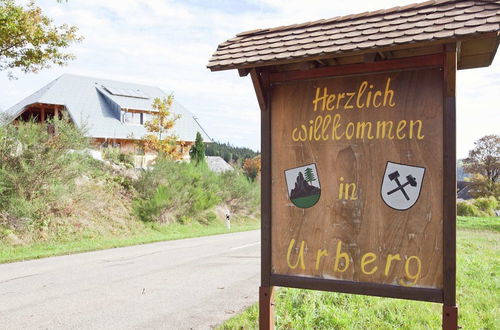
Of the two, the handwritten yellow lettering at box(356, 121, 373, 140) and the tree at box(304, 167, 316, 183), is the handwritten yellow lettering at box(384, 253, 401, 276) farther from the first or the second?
the handwritten yellow lettering at box(356, 121, 373, 140)

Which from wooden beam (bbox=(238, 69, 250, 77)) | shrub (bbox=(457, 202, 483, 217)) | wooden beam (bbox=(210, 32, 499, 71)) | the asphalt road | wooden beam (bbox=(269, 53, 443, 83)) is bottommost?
→ shrub (bbox=(457, 202, 483, 217))

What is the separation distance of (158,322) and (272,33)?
3.88 m

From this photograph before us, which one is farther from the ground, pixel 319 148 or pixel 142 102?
pixel 142 102

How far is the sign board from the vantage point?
392cm

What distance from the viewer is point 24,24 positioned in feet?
46.9

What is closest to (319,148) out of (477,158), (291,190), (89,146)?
(291,190)

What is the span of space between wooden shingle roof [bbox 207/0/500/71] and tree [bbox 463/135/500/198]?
149ft

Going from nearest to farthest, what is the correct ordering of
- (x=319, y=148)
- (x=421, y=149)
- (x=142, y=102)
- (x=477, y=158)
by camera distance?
(x=421, y=149) → (x=319, y=148) → (x=142, y=102) → (x=477, y=158)

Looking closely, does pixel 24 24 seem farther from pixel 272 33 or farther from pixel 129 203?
pixel 272 33

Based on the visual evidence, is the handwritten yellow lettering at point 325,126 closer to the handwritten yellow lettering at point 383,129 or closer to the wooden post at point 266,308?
the handwritten yellow lettering at point 383,129

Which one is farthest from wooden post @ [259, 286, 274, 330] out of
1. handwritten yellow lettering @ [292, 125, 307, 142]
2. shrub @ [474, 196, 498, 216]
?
shrub @ [474, 196, 498, 216]

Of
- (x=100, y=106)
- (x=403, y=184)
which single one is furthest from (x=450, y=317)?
(x=100, y=106)

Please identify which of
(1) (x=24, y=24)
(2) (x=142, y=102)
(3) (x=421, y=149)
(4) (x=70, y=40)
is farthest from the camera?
(2) (x=142, y=102)

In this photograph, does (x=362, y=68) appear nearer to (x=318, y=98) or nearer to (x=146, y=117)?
(x=318, y=98)
